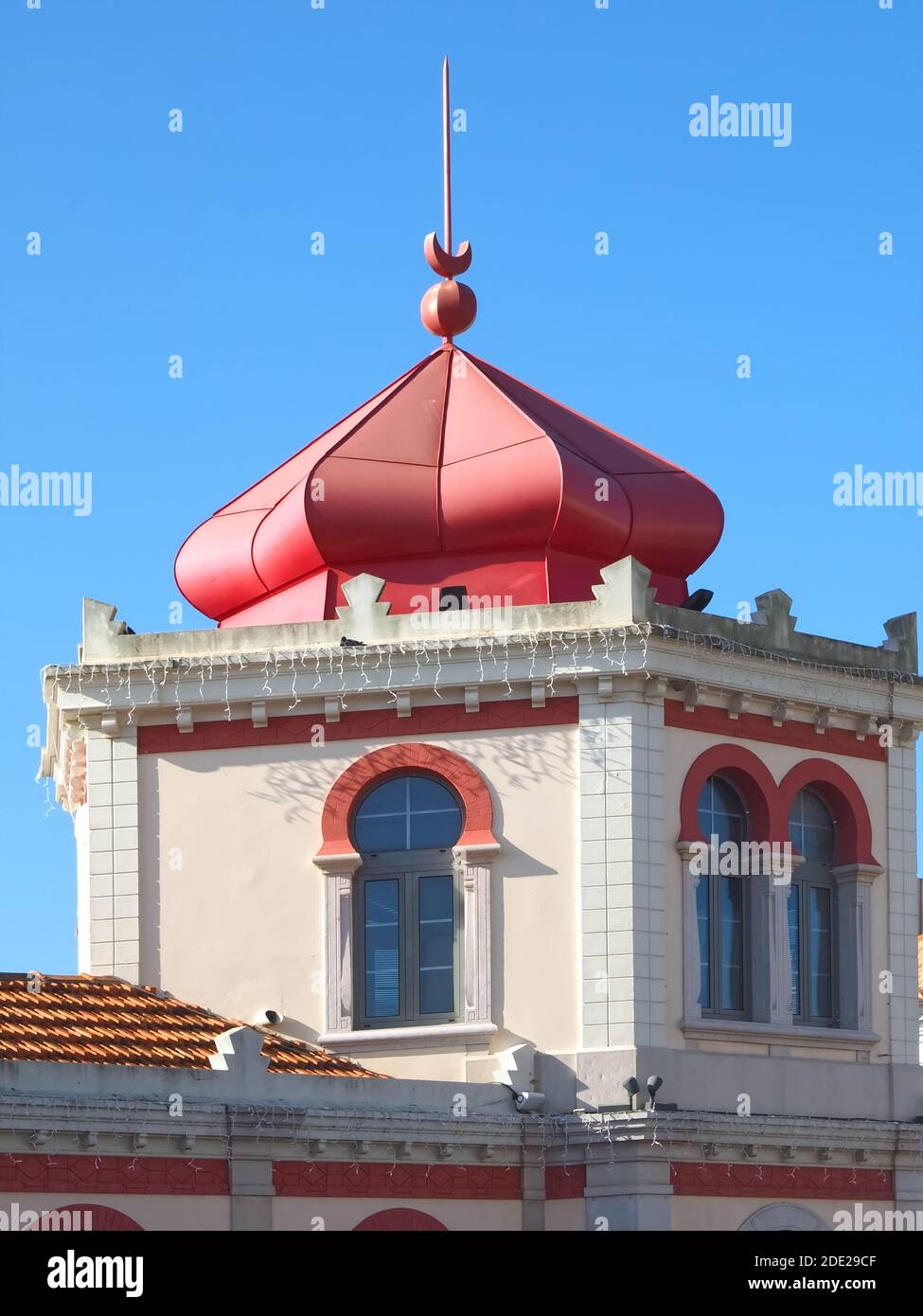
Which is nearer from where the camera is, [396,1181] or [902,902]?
[396,1181]

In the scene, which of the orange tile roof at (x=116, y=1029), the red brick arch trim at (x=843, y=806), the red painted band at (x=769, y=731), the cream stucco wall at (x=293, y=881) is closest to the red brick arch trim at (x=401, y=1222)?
the orange tile roof at (x=116, y=1029)

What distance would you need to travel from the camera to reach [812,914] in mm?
27016

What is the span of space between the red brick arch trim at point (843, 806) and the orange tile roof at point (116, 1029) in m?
5.82

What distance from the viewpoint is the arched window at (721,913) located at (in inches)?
1021

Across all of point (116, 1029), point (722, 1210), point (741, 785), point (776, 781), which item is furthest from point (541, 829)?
point (116, 1029)

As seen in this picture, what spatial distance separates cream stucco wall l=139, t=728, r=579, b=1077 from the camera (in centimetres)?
2519

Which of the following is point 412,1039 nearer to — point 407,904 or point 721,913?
point 407,904

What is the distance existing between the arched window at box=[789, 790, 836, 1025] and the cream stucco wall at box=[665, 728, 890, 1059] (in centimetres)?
45

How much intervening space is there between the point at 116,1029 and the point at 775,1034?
6.72 m

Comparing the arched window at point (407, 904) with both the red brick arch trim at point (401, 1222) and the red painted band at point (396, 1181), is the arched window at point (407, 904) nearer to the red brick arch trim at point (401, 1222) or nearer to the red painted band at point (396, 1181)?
the red painted band at point (396, 1181)

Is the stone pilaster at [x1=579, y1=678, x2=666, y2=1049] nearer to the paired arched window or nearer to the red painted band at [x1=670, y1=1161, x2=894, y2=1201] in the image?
the paired arched window

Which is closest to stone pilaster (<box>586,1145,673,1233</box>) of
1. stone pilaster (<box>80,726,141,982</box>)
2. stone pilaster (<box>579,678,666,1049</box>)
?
stone pilaster (<box>579,678,666,1049</box>)

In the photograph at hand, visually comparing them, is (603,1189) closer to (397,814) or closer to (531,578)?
(397,814)
